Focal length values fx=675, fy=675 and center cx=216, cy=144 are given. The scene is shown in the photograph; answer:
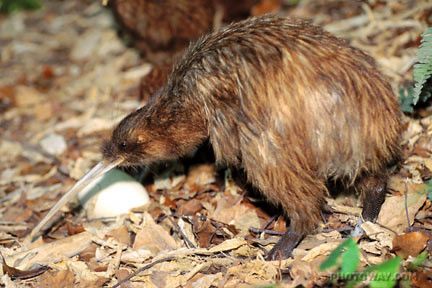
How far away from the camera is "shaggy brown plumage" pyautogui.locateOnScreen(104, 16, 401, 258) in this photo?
3.50 meters

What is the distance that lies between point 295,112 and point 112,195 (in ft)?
5.07

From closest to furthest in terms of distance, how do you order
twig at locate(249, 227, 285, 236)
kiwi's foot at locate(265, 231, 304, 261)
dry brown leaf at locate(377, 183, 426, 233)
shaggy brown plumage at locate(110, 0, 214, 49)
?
kiwi's foot at locate(265, 231, 304, 261), dry brown leaf at locate(377, 183, 426, 233), twig at locate(249, 227, 285, 236), shaggy brown plumage at locate(110, 0, 214, 49)

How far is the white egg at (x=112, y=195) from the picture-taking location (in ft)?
14.6

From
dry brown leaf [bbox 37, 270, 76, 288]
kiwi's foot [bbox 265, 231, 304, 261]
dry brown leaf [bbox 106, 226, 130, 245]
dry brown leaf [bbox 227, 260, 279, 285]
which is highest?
kiwi's foot [bbox 265, 231, 304, 261]

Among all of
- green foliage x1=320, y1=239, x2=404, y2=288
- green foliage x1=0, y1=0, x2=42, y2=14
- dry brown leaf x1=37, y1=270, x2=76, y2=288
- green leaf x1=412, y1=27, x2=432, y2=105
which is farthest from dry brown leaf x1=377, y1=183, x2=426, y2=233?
green foliage x1=0, y1=0, x2=42, y2=14

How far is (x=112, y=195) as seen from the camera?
4.46 metres

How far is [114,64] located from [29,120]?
0.97 m

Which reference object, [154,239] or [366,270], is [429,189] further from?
[154,239]

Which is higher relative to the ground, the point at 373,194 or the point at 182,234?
the point at 373,194

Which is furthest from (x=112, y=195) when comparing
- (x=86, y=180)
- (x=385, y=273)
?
(x=385, y=273)

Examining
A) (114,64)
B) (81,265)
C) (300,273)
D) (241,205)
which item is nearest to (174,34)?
(114,64)

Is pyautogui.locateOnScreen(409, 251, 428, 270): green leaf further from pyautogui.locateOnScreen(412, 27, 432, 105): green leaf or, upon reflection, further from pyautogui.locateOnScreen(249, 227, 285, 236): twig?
pyautogui.locateOnScreen(412, 27, 432, 105): green leaf

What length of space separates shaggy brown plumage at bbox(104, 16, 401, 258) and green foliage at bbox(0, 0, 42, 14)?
15.1 feet

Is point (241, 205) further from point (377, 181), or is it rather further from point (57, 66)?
point (57, 66)
